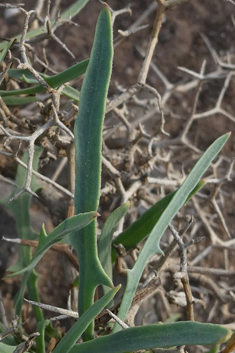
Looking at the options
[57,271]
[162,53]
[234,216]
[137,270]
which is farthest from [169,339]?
[162,53]

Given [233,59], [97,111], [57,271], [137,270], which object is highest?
[233,59]

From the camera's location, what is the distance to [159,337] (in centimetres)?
64

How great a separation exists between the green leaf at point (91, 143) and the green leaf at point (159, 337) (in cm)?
9

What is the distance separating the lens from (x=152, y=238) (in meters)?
0.76

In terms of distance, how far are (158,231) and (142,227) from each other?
125 mm

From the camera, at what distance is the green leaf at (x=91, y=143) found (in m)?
0.62

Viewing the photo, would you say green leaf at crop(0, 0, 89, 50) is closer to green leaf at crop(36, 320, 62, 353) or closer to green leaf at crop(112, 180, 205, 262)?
green leaf at crop(112, 180, 205, 262)

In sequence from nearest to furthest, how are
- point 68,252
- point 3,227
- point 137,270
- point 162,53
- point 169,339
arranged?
point 169,339 → point 137,270 → point 68,252 → point 3,227 → point 162,53

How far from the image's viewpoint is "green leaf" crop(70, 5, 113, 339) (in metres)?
0.62

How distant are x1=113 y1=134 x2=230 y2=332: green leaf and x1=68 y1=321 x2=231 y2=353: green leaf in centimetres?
5

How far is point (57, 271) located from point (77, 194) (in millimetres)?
842

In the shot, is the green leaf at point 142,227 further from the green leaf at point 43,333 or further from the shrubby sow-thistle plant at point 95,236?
the green leaf at point 43,333

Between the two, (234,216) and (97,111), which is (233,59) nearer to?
(234,216)

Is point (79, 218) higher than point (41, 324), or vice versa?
point (79, 218)
